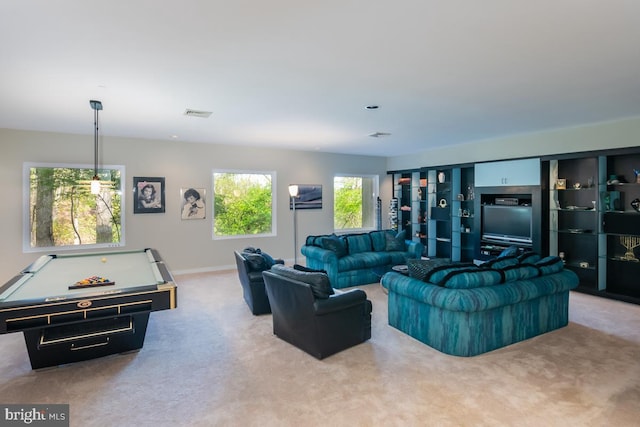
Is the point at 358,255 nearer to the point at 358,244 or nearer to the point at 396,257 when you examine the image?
the point at 358,244

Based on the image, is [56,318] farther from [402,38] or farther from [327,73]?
[402,38]

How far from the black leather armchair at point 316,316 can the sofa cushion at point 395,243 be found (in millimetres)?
3052

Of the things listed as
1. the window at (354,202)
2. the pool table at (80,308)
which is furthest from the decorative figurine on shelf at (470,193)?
the pool table at (80,308)

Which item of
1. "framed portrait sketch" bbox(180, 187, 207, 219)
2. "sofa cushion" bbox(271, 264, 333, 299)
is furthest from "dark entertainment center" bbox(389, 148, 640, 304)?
"framed portrait sketch" bbox(180, 187, 207, 219)

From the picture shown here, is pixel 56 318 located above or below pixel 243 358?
above

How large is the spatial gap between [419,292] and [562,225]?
4096mm

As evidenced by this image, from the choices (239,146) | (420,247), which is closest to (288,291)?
(420,247)

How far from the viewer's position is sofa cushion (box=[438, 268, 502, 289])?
340 cm

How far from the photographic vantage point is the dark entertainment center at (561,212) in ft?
17.4

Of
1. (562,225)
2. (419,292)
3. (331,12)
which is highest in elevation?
(331,12)

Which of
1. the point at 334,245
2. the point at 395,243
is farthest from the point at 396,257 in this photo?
the point at 334,245

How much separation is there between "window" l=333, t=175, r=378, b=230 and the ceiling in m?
3.83

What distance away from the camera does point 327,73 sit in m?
3.25

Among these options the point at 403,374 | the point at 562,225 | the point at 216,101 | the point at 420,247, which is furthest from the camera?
the point at 420,247
